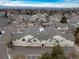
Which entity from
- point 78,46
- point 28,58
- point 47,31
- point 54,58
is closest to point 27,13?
point 47,31

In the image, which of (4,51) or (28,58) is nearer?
(28,58)

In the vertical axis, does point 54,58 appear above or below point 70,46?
above

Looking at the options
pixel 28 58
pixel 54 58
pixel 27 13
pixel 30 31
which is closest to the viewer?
pixel 54 58

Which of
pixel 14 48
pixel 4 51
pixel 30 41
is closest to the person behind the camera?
pixel 4 51

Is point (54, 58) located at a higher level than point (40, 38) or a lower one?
higher

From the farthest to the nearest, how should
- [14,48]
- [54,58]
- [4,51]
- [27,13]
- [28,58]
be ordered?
[27,13] → [14,48] → [4,51] → [28,58] → [54,58]

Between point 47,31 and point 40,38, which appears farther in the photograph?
point 47,31

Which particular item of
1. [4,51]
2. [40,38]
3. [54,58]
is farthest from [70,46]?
[54,58]

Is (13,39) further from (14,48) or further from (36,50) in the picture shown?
(36,50)

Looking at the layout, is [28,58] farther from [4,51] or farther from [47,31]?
[47,31]
